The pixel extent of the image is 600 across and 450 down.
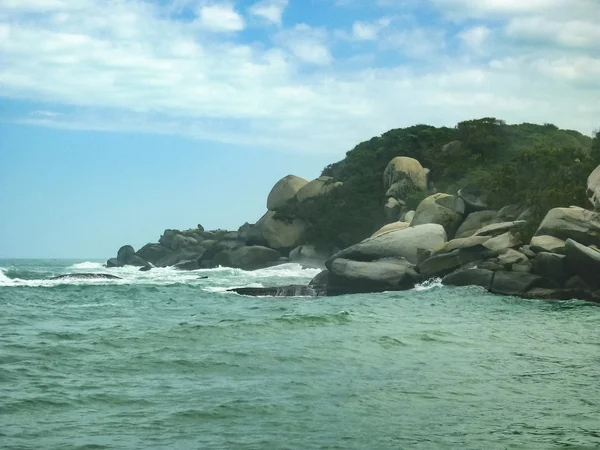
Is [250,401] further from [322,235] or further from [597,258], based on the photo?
[322,235]

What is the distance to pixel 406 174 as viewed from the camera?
53.7 m

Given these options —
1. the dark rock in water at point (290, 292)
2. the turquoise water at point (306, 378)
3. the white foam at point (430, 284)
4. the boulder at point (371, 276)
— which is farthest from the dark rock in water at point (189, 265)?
the turquoise water at point (306, 378)

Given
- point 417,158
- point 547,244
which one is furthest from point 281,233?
point 547,244

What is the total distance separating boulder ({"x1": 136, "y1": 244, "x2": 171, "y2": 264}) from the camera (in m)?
79.0

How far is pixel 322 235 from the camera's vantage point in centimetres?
5584

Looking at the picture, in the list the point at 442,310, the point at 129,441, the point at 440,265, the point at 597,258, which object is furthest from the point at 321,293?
the point at 129,441

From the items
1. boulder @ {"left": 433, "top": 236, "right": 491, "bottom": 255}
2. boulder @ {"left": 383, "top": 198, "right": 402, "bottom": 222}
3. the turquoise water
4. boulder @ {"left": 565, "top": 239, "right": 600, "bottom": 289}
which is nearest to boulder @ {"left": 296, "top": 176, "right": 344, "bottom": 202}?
boulder @ {"left": 383, "top": 198, "right": 402, "bottom": 222}

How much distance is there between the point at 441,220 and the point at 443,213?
0.44 metres

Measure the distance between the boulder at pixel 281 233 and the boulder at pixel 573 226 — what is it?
29.7 m

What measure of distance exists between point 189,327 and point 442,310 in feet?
26.6

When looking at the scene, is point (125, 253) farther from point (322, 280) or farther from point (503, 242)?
point (503, 242)

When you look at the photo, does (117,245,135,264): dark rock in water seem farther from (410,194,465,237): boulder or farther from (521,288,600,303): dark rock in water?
(521,288,600,303): dark rock in water

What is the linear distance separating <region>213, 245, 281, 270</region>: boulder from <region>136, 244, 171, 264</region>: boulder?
863 inches

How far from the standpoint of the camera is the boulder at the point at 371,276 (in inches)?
1260
